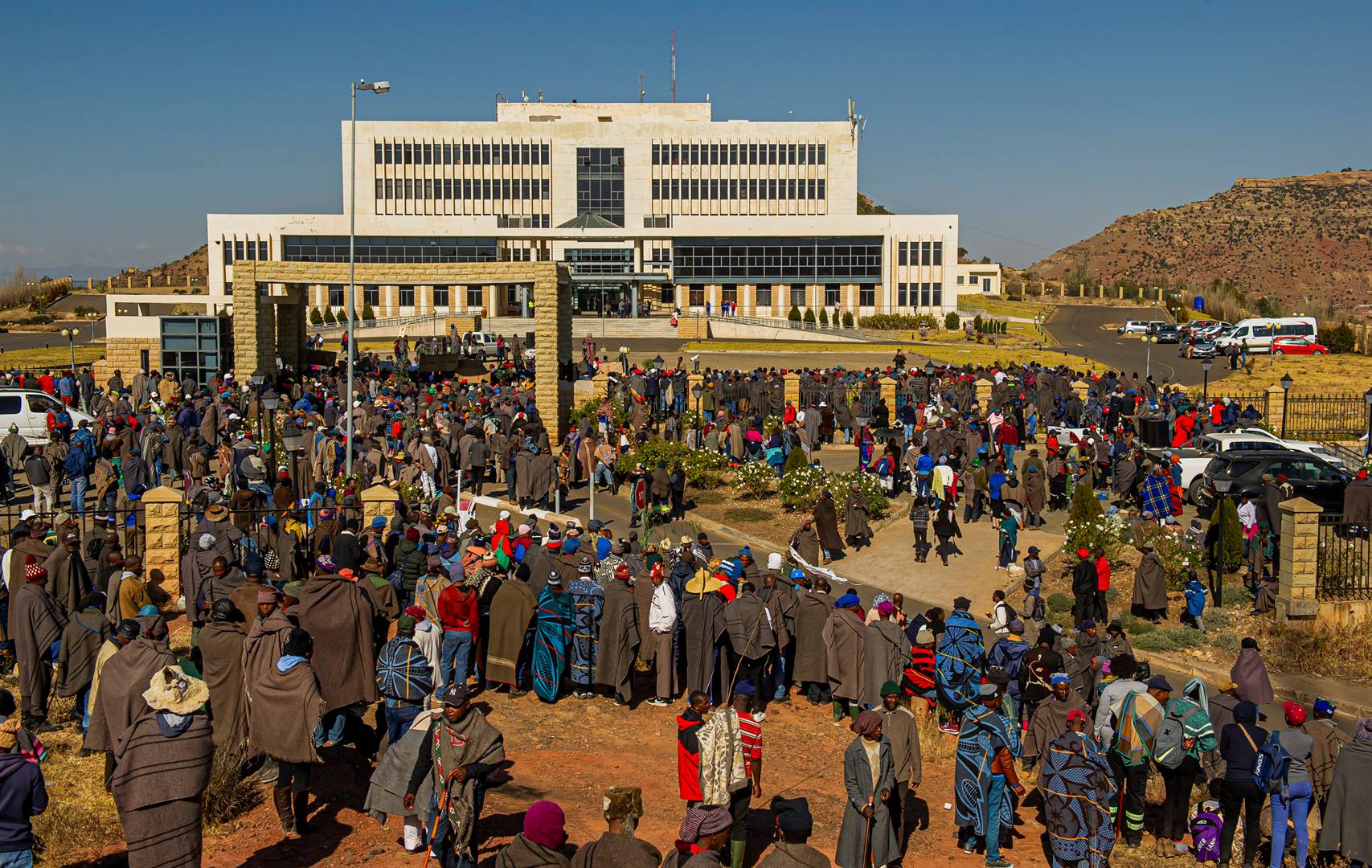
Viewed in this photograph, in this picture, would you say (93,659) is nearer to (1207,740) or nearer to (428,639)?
(428,639)

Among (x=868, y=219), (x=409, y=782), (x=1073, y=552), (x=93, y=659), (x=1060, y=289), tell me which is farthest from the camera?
(x=1060, y=289)

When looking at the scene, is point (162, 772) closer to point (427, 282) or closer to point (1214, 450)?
point (1214, 450)

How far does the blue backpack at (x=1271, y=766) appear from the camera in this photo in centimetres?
915

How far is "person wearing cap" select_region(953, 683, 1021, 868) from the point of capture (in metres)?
8.78

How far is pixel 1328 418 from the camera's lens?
104ft

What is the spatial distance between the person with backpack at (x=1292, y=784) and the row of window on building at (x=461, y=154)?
7772cm

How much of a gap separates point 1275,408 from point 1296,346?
22.4 m

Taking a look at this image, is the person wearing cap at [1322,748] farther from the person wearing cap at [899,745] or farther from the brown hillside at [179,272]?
the brown hillside at [179,272]

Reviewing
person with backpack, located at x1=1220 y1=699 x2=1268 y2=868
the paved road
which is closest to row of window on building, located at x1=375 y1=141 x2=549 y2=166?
the paved road

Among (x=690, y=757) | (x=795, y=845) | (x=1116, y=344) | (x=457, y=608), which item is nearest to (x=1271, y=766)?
(x=690, y=757)

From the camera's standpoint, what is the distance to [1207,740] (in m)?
9.38

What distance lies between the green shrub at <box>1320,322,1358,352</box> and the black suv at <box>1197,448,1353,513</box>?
34.2 m

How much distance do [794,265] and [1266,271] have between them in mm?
73193

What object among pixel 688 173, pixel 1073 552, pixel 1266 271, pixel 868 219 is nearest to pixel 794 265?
pixel 868 219
